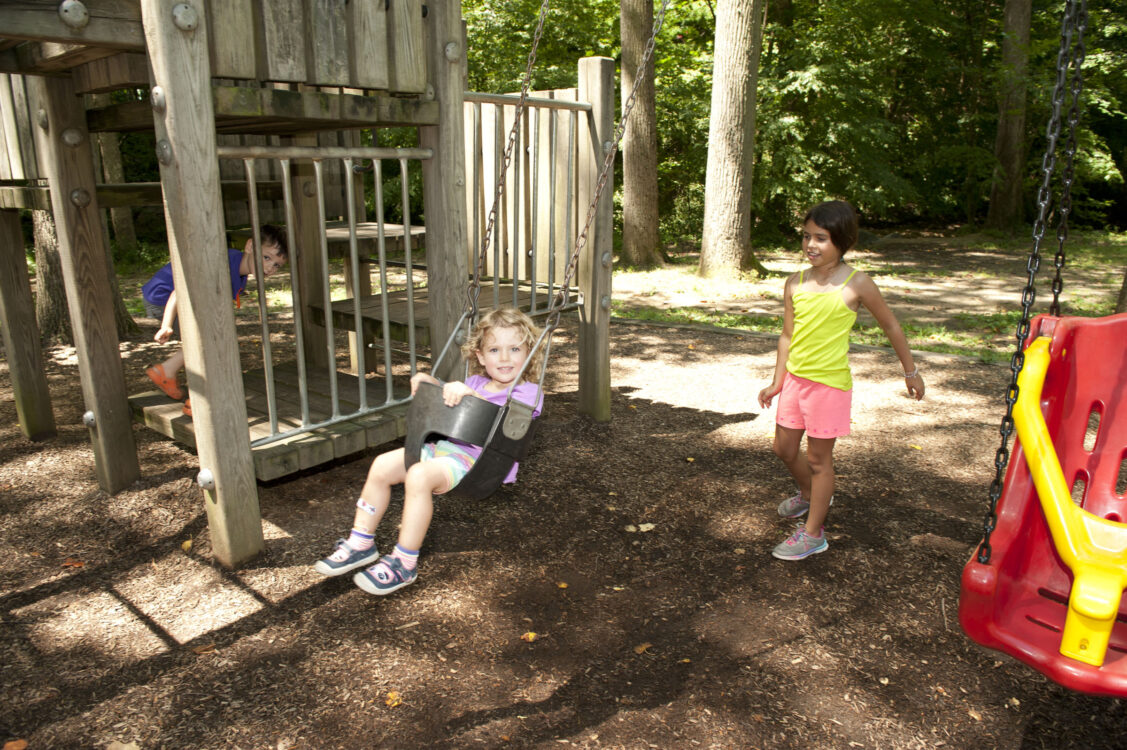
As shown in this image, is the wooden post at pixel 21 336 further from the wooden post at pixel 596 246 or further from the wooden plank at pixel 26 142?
the wooden post at pixel 596 246

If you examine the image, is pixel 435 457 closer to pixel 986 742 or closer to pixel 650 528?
pixel 650 528

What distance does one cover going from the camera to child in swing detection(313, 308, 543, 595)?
10.5ft

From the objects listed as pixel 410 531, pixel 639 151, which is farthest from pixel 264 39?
pixel 639 151

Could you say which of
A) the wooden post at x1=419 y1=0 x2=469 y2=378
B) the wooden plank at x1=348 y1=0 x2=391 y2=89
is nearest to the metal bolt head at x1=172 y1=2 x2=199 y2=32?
the wooden plank at x1=348 y1=0 x2=391 y2=89

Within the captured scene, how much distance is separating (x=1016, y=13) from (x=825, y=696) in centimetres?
1699

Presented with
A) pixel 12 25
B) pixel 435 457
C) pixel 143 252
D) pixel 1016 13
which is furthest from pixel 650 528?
pixel 1016 13

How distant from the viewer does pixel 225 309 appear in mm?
3172

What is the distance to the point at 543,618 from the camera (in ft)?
10.2

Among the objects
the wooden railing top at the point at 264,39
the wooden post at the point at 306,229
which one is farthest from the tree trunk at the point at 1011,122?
the wooden railing top at the point at 264,39

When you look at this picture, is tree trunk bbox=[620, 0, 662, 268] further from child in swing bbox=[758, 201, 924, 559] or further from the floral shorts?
the floral shorts

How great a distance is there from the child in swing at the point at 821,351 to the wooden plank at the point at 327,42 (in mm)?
2029

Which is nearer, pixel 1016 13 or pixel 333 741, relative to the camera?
pixel 333 741

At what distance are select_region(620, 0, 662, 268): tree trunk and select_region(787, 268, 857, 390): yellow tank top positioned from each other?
29.5 feet

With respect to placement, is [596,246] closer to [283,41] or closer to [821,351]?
[821,351]
